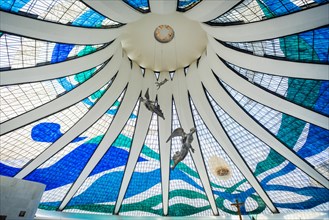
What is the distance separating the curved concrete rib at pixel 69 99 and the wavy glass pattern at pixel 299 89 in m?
7.28

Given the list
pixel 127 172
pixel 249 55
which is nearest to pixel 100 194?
pixel 127 172

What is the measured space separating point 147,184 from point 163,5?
12.1 meters

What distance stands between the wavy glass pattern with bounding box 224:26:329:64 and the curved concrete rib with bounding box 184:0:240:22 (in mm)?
2340

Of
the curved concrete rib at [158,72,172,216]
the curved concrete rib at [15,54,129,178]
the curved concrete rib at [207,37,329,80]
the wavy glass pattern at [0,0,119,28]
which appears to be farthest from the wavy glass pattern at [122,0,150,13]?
the curved concrete rib at [158,72,172,216]

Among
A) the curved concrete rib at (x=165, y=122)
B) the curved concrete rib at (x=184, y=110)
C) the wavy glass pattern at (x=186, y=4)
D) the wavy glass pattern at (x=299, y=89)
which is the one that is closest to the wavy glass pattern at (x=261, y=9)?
the wavy glass pattern at (x=186, y=4)

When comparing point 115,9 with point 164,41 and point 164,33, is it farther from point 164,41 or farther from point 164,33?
point 164,41

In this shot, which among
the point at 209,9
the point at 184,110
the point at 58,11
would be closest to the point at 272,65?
the point at 209,9

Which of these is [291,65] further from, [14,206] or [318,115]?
[14,206]

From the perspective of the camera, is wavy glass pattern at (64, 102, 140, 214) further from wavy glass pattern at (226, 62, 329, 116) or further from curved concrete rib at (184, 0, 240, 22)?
wavy glass pattern at (226, 62, 329, 116)

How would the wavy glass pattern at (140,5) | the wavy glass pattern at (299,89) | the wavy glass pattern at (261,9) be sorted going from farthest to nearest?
1. the wavy glass pattern at (299,89)
2. the wavy glass pattern at (140,5)
3. the wavy glass pattern at (261,9)

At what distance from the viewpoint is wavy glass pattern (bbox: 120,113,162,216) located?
16.2 m

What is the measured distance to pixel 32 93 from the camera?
11789mm

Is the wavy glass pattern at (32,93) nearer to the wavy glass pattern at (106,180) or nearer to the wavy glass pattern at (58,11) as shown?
the wavy glass pattern at (58,11)

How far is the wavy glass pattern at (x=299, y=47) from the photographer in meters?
9.41
